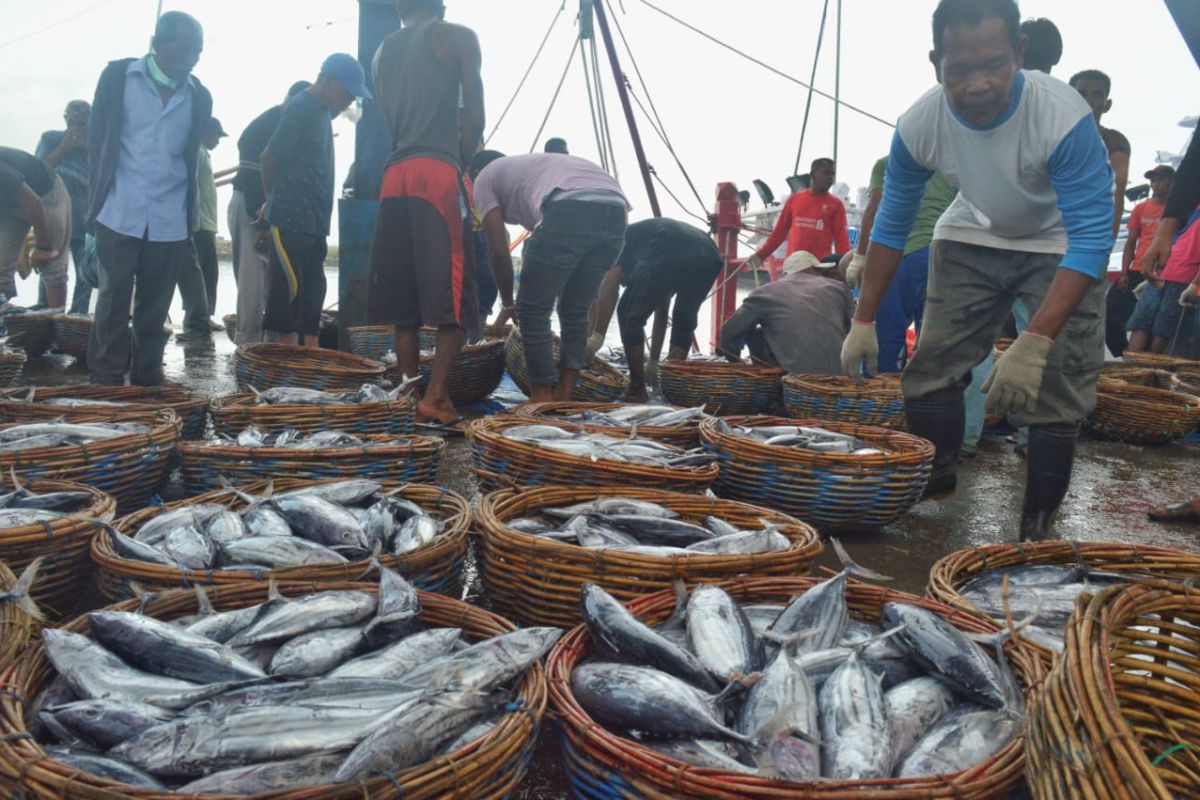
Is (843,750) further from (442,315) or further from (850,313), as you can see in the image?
(850,313)

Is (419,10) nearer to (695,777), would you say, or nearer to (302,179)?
(302,179)

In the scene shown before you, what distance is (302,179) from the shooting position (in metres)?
5.52

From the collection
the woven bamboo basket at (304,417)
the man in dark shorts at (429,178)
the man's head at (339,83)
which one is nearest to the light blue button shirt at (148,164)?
the man's head at (339,83)

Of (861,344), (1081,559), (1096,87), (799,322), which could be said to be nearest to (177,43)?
(861,344)

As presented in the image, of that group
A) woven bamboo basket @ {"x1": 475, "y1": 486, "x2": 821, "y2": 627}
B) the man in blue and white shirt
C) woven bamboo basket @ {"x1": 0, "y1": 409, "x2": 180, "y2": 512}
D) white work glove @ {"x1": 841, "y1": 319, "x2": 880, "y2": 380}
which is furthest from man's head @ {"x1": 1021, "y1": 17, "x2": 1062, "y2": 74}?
woven bamboo basket @ {"x1": 0, "y1": 409, "x2": 180, "y2": 512}

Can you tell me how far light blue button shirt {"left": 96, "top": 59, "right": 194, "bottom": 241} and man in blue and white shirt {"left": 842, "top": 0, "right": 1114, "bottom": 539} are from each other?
3.83 meters

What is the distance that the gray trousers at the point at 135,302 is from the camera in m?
4.62

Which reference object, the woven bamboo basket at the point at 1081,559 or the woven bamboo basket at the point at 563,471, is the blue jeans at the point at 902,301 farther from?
the woven bamboo basket at the point at 1081,559

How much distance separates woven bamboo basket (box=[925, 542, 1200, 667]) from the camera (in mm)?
2312

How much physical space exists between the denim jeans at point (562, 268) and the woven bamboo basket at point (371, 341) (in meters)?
1.92

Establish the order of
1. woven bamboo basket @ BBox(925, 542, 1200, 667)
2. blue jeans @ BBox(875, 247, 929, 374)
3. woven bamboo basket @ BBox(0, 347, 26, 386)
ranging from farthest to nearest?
woven bamboo basket @ BBox(0, 347, 26, 386) → blue jeans @ BBox(875, 247, 929, 374) → woven bamboo basket @ BBox(925, 542, 1200, 667)

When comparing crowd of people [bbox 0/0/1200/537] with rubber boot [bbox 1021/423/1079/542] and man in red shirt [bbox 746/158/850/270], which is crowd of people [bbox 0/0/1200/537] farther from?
man in red shirt [bbox 746/158/850/270]

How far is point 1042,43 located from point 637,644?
384 cm

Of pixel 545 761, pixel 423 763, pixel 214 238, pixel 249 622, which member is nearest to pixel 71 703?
pixel 249 622
